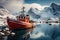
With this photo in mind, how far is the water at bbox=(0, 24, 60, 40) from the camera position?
2701 mm

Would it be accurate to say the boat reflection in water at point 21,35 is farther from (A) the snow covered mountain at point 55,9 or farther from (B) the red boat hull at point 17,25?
(A) the snow covered mountain at point 55,9

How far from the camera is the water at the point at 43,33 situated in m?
2.70

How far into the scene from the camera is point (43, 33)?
2.73 metres

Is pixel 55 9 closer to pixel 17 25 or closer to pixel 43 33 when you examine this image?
pixel 43 33

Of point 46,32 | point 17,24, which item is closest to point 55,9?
point 46,32

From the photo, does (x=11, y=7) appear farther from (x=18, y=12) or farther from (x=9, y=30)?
(x=9, y=30)

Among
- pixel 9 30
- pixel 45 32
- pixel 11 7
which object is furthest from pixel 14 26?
pixel 45 32

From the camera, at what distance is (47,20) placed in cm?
276

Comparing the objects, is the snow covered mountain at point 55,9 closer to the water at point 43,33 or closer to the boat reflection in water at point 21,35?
the water at point 43,33

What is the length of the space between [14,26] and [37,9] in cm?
50

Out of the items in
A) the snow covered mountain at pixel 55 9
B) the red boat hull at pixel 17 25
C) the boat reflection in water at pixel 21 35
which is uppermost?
the snow covered mountain at pixel 55 9

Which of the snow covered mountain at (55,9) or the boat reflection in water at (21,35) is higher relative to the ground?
the snow covered mountain at (55,9)

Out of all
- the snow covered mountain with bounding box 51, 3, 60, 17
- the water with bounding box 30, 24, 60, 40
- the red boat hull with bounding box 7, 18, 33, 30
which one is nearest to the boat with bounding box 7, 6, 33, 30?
the red boat hull with bounding box 7, 18, 33, 30

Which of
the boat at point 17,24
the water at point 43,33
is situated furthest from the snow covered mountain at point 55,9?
the boat at point 17,24
